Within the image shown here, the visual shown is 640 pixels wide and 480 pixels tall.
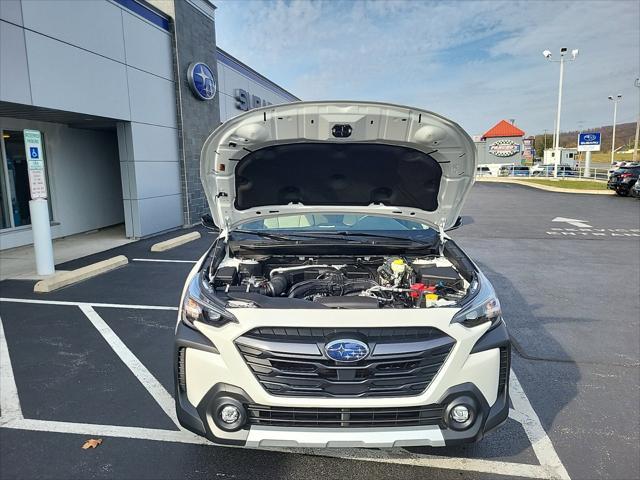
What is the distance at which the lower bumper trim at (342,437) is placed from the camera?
2.15 metres

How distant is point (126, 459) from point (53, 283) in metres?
4.47

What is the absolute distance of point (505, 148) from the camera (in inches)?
2159

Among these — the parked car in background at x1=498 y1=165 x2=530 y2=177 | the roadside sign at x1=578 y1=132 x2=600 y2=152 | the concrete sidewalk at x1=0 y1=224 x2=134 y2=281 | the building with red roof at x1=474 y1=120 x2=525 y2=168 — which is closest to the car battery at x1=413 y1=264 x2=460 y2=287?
the concrete sidewalk at x1=0 y1=224 x2=134 y2=281

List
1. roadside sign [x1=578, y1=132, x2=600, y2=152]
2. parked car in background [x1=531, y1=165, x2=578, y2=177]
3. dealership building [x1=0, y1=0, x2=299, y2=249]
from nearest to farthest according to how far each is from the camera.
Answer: dealership building [x1=0, y1=0, x2=299, y2=249] < roadside sign [x1=578, y1=132, x2=600, y2=152] < parked car in background [x1=531, y1=165, x2=578, y2=177]

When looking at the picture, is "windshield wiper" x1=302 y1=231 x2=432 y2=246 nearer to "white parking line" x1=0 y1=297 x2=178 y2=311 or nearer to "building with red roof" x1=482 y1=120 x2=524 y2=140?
"white parking line" x1=0 y1=297 x2=178 y2=311

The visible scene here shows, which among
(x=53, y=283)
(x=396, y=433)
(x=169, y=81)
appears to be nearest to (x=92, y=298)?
(x=53, y=283)

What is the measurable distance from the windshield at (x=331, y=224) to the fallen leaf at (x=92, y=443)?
187 centimetres

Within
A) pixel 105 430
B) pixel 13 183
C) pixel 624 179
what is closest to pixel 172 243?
pixel 13 183

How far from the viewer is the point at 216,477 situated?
8.28 ft

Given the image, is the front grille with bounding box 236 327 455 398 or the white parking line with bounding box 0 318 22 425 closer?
the front grille with bounding box 236 327 455 398

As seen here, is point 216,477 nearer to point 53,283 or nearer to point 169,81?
point 53,283

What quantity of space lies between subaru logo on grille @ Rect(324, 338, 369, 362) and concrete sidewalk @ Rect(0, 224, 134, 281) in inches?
256

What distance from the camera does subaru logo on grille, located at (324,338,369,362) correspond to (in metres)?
2.18

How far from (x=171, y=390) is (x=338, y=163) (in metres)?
2.26
